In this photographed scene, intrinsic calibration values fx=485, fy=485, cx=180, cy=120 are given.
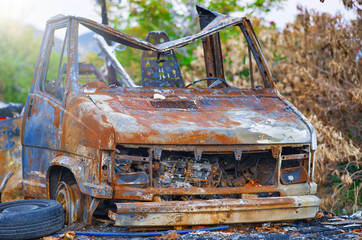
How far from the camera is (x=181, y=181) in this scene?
14.0 feet

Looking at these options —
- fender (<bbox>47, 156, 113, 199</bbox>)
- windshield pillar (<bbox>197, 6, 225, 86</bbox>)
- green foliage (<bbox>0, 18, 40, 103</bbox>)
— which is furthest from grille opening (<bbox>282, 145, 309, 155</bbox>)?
green foliage (<bbox>0, 18, 40, 103</bbox>)

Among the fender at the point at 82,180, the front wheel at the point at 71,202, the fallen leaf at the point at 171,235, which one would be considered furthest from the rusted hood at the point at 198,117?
the front wheel at the point at 71,202

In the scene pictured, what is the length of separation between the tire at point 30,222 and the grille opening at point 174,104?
1317 millimetres

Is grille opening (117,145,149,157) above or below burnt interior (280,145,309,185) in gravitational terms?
above

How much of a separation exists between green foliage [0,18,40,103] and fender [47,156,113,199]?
1986 cm

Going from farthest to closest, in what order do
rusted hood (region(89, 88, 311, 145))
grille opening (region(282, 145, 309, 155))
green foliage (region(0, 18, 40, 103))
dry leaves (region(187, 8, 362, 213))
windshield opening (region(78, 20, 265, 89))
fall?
green foliage (region(0, 18, 40, 103))
dry leaves (region(187, 8, 362, 213))
windshield opening (region(78, 20, 265, 89))
grille opening (region(282, 145, 309, 155))
rusted hood (region(89, 88, 311, 145))

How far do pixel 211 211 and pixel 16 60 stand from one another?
80.8ft

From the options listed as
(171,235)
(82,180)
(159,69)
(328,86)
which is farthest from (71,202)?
(328,86)

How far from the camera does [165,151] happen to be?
4.36m

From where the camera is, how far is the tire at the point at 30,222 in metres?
3.97

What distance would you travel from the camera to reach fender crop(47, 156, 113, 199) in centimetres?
390

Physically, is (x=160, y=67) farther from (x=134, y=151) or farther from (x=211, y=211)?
(x=211, y=211)

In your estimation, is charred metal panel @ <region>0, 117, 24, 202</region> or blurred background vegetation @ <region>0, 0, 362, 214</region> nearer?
charred metal panel @ <region>0, 117, 24, 202</region>

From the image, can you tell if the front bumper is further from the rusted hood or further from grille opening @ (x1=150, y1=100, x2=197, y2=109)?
grille opening @ (x1=150, y1=100, x2=197, y2=109)
